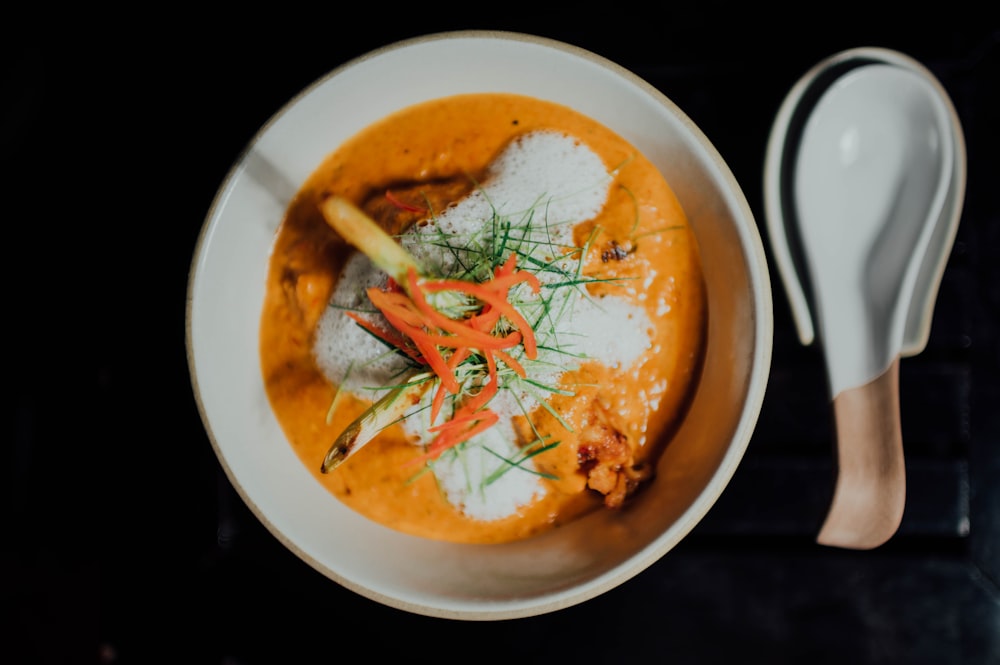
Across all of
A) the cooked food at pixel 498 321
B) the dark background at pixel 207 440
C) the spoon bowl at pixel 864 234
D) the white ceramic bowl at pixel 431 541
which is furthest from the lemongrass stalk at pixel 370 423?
the spoon bowl at pixel 864 234

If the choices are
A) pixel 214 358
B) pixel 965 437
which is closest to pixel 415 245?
pixel 214 358

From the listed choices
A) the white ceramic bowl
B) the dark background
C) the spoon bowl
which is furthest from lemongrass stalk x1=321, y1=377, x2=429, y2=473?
the spoon bowl

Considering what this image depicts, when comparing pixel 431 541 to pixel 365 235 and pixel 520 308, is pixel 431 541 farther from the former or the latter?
pixel 365 235

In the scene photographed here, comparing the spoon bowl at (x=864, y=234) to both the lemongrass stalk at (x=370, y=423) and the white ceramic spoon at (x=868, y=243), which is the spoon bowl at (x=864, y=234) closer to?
the white ceramic spoon at (x=868, y=243)

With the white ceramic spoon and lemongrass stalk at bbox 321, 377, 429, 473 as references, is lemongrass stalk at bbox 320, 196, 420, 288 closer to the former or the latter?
lemongrass stalk at bbox 321, 377, 429, 473

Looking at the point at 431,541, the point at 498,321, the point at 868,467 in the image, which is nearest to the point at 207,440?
the point at 431,541
